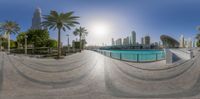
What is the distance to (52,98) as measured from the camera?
16.1 feet

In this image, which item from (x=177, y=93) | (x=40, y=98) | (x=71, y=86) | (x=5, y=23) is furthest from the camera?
(x=5, y=23)

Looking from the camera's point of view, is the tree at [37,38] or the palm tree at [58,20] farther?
the tree at [37,38]

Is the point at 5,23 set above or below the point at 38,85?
above

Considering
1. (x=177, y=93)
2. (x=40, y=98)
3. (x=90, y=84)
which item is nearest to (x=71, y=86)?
(x=90, y=84)

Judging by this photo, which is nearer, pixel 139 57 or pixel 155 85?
pixel 155 85

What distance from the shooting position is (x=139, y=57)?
1630 centimetres

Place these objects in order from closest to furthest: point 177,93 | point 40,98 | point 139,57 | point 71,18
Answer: point 40,98 < point 177,93 < point 139,57 < point 71,18

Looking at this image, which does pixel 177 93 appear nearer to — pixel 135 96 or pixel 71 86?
pixel 135 96

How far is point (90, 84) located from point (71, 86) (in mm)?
697

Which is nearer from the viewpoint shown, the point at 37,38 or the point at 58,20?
the point at 58,20

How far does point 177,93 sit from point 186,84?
1.52m

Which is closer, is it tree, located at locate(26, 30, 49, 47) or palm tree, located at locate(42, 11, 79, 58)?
palm tree, located at locate(42, 11, 79, 58)

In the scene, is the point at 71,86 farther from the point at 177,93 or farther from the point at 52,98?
the point at 177,93

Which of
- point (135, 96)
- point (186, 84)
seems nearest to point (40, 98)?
point (135, 96)
